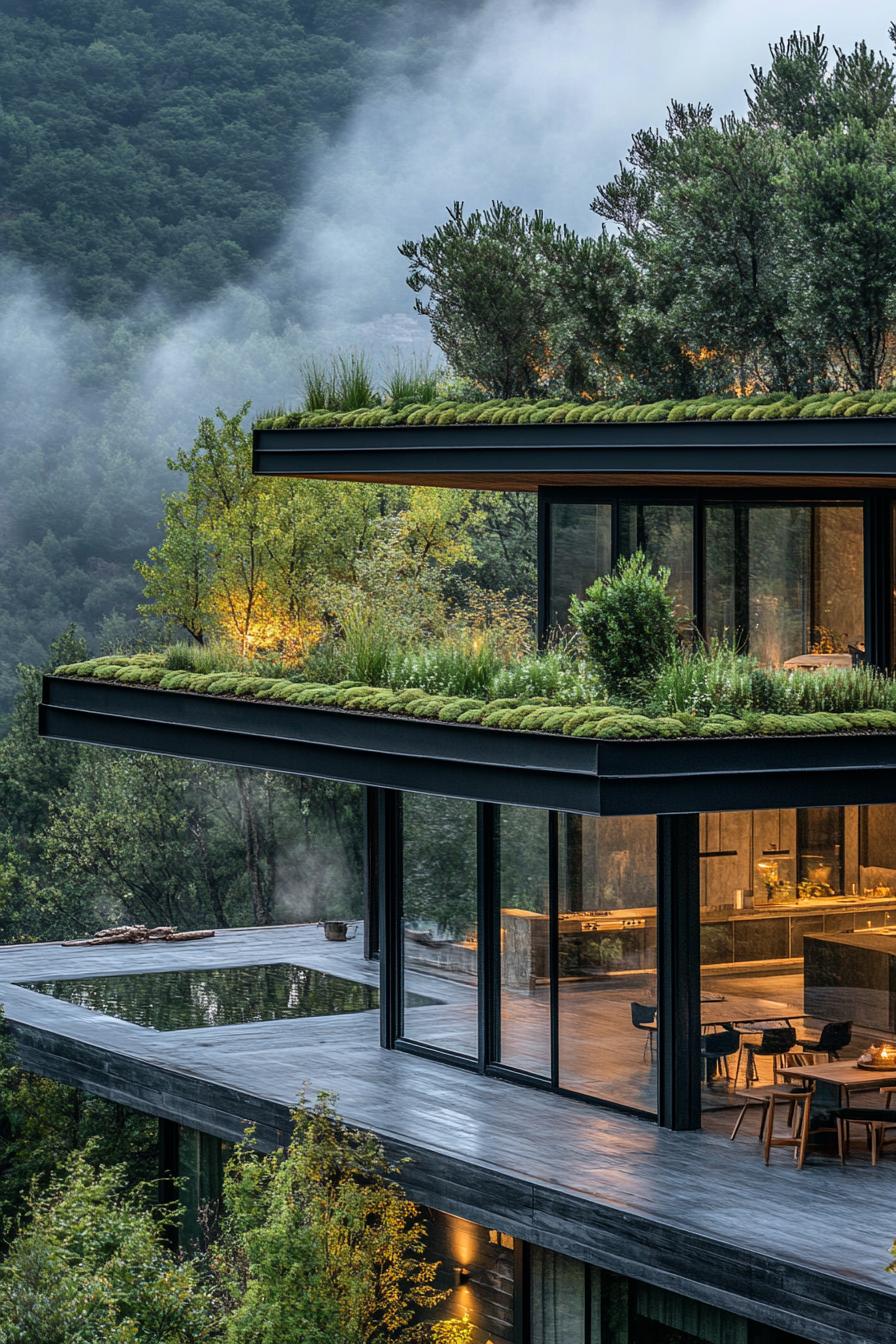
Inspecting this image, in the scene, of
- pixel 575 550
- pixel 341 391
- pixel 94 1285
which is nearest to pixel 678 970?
pixel 575 550

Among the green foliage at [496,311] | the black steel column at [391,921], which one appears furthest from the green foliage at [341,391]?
the green foliage at [496,311]

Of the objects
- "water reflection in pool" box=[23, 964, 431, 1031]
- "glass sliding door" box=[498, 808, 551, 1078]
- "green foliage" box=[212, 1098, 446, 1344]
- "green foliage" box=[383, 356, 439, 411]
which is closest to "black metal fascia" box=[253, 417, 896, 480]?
"green foliage" box=[383, 356, 439, 411]

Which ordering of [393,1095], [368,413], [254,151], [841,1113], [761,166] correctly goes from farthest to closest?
[254,151], [761,166], [368,413], [393,1095], [841,1113]

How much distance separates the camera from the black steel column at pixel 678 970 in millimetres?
14406

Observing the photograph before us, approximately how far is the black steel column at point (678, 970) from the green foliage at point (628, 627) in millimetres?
1350

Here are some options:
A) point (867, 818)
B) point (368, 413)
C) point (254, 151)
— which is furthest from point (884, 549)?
point (254, 151)

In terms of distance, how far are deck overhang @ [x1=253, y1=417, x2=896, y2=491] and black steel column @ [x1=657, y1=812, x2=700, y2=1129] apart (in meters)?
2.99

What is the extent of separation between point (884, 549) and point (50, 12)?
250 feet

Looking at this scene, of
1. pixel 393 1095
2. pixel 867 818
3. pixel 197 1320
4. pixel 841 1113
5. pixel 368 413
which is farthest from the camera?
pixel 368 413

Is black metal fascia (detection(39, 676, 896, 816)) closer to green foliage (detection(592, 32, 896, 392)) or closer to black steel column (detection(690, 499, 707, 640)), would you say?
black steel column (detection(690, 499, 707, 640))

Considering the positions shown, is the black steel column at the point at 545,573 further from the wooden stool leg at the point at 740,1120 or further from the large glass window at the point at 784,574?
the wooden stool leg at the point at 740,1120

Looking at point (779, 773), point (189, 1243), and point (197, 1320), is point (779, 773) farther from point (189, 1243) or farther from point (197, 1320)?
point (189, 1243)

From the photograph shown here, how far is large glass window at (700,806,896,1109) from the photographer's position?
14859 mm

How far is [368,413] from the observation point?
60.1ft
